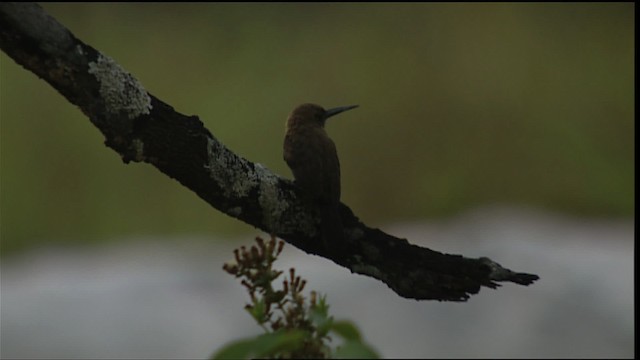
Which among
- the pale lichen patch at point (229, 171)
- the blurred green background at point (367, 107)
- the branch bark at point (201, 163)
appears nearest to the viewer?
the branch bark at point (201, 163)

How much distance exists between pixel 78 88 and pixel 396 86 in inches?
132

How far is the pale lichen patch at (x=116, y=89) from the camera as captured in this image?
1163mm

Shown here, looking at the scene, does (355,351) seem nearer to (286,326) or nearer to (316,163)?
(286,326)

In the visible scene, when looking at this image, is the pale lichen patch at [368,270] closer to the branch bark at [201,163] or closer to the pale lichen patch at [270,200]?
the branch bark at [201,163]

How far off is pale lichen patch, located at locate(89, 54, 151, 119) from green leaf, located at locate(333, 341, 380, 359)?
42cm

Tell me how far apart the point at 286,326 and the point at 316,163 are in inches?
26.1

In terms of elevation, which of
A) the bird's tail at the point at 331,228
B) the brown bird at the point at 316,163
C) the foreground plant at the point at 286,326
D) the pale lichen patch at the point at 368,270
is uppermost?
the brown bird at the point at 316,163

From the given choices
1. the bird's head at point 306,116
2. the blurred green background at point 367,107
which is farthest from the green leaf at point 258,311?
the blurred green background at point 367,107

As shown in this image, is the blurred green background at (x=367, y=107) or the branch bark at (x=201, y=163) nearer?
the branch bark at (x=201, y=163)

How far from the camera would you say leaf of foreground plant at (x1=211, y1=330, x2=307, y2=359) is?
846 mm

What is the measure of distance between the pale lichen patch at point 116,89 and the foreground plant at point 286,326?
0.88ft

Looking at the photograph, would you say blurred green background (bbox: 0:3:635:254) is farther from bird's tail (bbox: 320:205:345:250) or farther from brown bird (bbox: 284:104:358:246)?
bird's tail (bbox: 320:205:345:250)

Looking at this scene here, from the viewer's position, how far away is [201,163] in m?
1.28

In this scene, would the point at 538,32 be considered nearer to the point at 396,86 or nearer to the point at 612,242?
the point at 396,86
